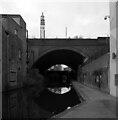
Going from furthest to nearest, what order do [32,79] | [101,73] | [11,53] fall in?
[32,79], [11,53], [101,73]

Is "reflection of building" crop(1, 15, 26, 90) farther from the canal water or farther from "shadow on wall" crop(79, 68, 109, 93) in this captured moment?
"shadow on wall" crop(79, 68, 109, 93)

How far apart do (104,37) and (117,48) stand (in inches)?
1353

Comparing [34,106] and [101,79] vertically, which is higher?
[101,79]

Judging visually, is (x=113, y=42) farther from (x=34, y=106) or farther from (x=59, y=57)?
(x=59, y=57)

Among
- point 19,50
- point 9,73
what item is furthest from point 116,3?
point 19,50

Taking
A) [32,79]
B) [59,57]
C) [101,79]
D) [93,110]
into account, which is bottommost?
[32,79]

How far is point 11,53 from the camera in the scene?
34.8 m

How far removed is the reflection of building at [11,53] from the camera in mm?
30766

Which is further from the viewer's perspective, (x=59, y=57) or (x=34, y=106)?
(x=59, y=57)

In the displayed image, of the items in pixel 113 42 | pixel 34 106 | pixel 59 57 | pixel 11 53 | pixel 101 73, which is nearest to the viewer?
pixel 34 106

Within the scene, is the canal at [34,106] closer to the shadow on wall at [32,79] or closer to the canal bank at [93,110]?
Answer: the canal bank at [93,110]

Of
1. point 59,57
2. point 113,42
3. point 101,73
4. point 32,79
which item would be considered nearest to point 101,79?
point 101,73

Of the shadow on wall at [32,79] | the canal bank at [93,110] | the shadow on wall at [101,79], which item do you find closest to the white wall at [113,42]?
the shadow on wall at [101,79]

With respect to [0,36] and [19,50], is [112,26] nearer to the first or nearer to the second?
[0,36]
